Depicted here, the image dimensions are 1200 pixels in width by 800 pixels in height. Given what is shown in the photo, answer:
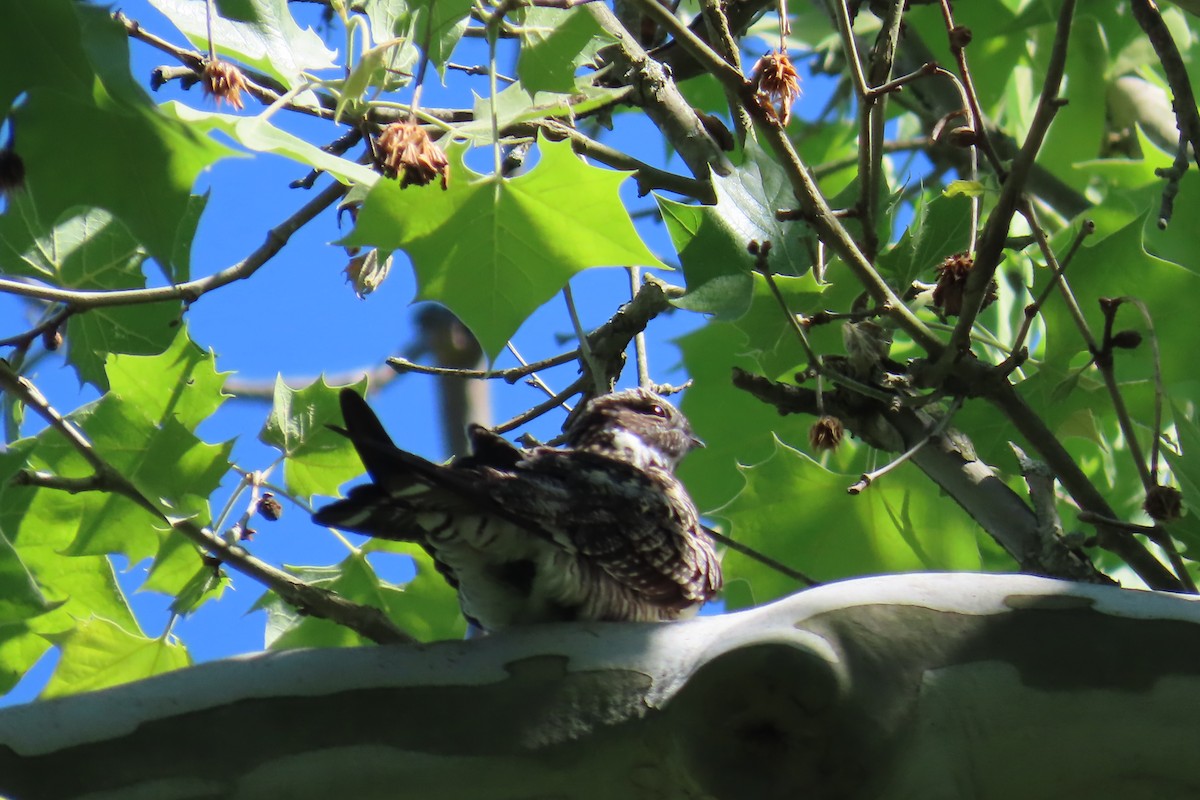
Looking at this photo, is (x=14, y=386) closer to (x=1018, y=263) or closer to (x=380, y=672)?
(x=380, y=672)

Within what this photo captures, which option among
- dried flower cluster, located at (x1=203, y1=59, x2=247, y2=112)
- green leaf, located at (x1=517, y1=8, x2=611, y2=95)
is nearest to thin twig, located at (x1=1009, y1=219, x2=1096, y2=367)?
green leaf, located at (x1=517, y1=8, x2=611, y2=95)

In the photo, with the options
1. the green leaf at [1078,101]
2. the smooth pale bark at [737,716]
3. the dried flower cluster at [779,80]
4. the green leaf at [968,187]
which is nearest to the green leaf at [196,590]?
the smooth pale bark at [737,716]

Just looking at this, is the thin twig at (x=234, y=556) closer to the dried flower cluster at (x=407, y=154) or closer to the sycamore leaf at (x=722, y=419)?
the dried flower cluster at (x=407, y=154)

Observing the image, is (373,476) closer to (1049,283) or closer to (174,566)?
(174,566)

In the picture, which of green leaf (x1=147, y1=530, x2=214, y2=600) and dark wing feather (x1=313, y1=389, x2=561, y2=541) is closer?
dark wing feather (x1=313, y1=389, x2=561, y2=541)

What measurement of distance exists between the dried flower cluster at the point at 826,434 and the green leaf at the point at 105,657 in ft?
4.11

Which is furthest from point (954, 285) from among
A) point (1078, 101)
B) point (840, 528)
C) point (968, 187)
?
point (1078, 101)

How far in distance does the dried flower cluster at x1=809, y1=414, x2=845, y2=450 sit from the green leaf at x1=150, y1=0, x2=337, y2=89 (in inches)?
40.7

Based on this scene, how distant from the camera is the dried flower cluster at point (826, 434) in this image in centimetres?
213

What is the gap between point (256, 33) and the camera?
6.39 ft

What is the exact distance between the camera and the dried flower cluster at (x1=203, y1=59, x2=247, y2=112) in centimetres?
189

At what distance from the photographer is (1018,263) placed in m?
3.49

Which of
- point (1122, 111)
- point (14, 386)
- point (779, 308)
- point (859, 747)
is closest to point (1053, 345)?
point (779, 308)

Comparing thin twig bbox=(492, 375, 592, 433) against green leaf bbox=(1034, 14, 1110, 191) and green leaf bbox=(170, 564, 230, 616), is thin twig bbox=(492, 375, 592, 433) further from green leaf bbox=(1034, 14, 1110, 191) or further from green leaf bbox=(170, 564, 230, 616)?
green leaf bbox=(1034, 14, 1110, 191)
